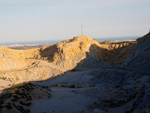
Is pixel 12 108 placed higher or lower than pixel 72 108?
higher

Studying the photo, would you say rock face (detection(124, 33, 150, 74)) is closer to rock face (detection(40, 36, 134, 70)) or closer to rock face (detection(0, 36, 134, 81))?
rock face (detection(0, 36, 134, 81))

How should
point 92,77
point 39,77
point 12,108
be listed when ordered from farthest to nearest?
1. point 39,77
2. point 92,77
3. point 12,108

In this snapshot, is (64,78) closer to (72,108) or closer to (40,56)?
(40,56)

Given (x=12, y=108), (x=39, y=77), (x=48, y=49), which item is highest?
(x=48, y=49)

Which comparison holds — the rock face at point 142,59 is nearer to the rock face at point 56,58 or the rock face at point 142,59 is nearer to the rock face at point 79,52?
the rock face at point 56,58

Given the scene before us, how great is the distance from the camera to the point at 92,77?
2328 centimetres

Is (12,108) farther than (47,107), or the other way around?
(47,107)

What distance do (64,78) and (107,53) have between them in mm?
12987

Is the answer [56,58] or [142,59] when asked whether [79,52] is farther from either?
[142,59]

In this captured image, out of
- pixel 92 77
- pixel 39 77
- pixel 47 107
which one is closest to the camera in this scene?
pixel 47 107

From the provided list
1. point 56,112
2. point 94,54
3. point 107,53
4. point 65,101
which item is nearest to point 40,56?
point 94,54

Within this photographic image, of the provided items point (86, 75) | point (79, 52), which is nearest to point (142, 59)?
point (86, 75)

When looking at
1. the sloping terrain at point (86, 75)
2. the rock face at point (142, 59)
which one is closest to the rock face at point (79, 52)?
the sloping terrain at point (86, 75)

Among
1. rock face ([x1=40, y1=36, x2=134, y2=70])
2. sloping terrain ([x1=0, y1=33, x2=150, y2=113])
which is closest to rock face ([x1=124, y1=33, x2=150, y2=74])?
sloping terrain ([x1=0, y1=33, x2=150, y2=113])
